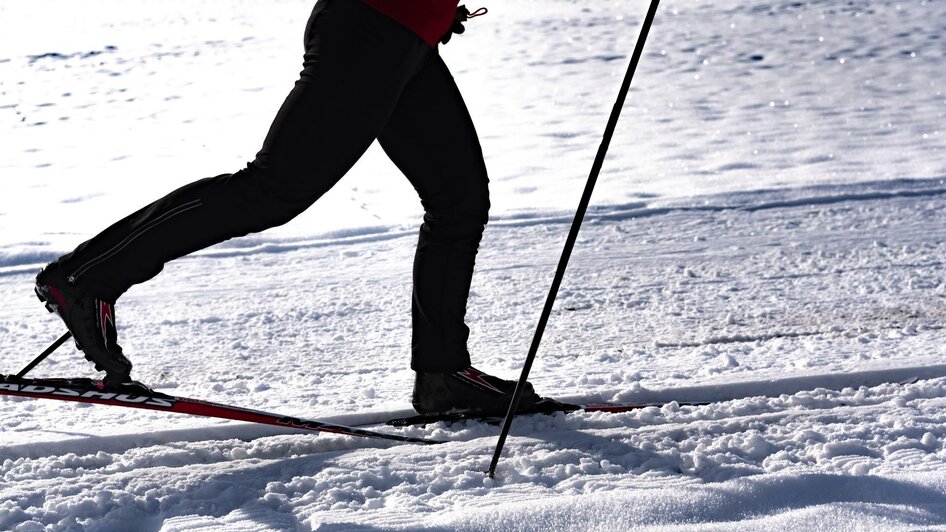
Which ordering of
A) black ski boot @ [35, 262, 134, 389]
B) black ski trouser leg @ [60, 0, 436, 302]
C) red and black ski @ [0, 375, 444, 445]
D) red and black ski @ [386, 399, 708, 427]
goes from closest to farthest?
black ski trouser leg @ [60, 0, 436, 302] < black ski boot @ [35, 262, 134, 389] < red and black ski @ [0, 375, 444, 445] < red and black ski @ [386, 399, 708, 427]

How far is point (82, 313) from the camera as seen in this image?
2008 millimetres

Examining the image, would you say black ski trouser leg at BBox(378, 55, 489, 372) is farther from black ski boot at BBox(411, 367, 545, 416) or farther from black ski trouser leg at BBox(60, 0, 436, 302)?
black ski trouser leg at BBox(60, 0, 436, 302)

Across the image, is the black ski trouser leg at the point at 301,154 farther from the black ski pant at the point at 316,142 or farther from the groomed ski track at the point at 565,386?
the groomed ski track at the point at 565,386

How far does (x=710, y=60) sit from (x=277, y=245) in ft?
23.9

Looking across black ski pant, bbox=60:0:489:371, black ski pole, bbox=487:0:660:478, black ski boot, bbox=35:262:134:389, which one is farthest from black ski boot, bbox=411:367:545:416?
black ski boot, bbox=35:262:134:389

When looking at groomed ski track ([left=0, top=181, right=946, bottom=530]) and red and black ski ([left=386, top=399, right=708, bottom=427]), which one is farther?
red and black ski ([left=386, top=399, right=708, bottom=427])

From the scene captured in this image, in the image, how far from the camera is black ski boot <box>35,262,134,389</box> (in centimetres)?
200

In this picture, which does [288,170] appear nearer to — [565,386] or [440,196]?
[440,196]

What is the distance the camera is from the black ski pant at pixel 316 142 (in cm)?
189

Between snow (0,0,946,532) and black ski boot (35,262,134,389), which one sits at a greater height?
black ski boot (35,262,134,389)

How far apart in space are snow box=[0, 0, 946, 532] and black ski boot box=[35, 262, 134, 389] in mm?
271

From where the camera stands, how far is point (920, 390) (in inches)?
95.8

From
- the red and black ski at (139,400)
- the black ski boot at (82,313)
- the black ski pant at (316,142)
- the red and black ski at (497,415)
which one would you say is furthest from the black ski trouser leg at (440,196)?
the black ski boot at (82,313)

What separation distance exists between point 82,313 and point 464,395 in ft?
2.99
